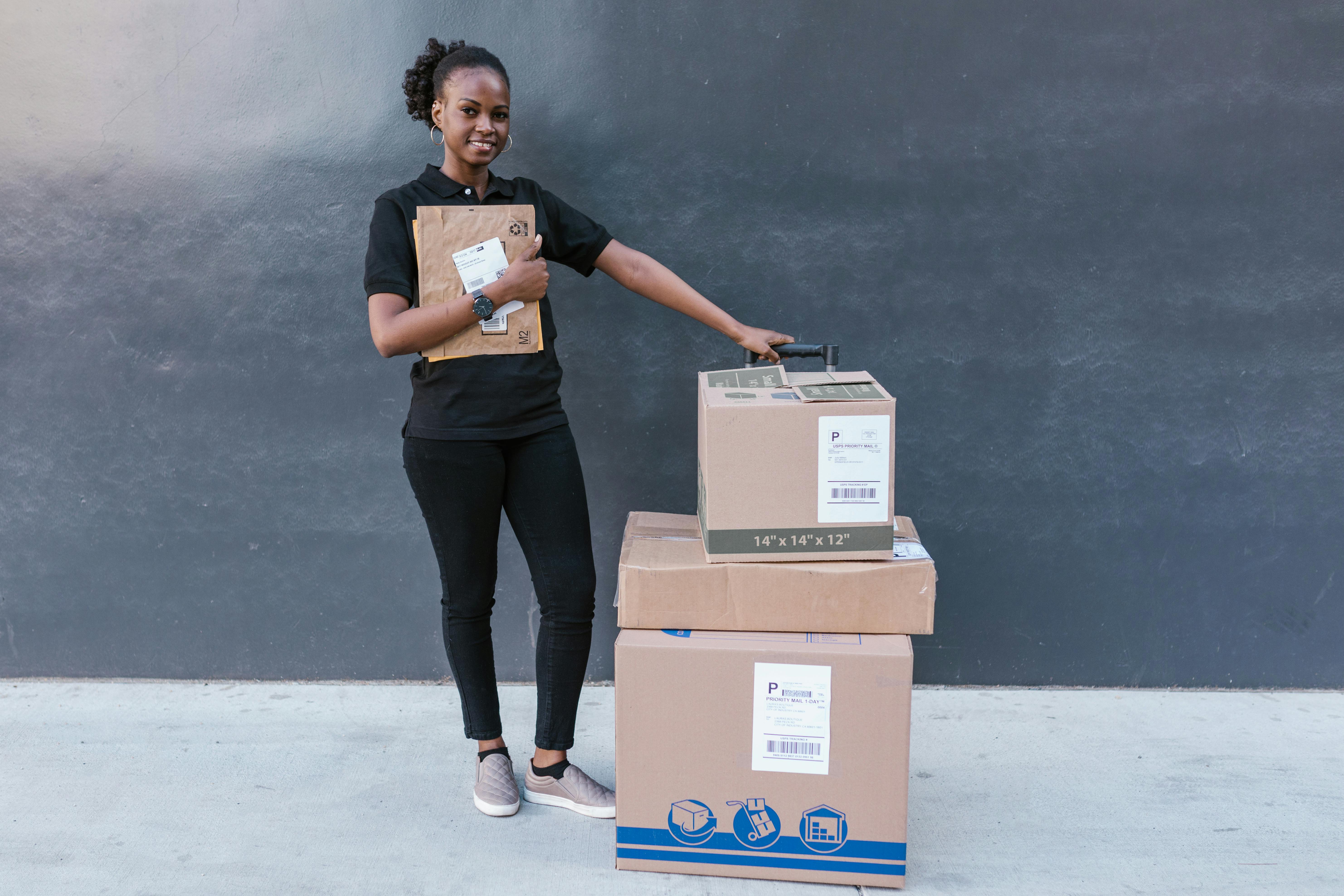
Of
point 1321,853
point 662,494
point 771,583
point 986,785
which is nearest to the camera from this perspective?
point 771,583

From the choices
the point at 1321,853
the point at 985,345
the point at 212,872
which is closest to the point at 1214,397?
the point at 985,345

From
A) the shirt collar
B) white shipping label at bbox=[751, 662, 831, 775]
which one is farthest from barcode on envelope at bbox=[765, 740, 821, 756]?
the shirt collar

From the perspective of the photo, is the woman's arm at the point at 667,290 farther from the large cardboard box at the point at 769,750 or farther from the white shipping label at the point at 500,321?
the large cardboard box at the point at 769,750

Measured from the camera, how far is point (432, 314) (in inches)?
66.7

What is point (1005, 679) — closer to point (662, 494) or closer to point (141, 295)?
point (662, 494)

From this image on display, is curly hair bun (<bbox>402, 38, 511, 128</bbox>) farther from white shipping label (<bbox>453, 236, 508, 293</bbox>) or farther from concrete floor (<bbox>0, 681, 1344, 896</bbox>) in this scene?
concrete floor (<bbox>0, 681, 1344, 896</bbox>)

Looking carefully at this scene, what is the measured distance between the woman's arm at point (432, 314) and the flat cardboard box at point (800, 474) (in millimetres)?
426

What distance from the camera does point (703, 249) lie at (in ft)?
7.52

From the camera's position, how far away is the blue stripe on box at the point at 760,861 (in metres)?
1.66

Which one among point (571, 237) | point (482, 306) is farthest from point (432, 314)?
point (571, 237)

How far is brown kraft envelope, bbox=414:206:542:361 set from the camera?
5.71 ft

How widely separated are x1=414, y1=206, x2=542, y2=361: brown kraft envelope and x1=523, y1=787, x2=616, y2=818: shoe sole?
94 centimetres

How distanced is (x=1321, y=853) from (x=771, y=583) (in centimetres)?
122

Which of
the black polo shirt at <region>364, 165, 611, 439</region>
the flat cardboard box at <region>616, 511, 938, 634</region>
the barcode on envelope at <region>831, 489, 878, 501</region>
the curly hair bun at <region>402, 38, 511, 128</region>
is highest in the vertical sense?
the curly hair bun at <region>402, 38, 511, 128</region>
